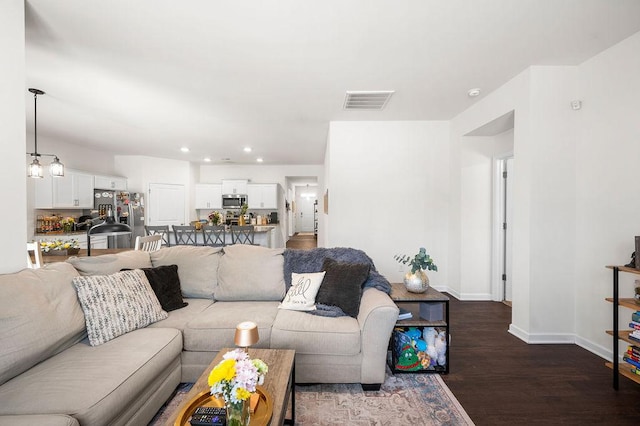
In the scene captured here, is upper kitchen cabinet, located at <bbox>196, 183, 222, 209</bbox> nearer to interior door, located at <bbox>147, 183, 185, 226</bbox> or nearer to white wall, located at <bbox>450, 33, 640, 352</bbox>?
interior door, located at <bbox>147, 183, 185, 226</bbox>

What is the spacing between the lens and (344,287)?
2264 mm

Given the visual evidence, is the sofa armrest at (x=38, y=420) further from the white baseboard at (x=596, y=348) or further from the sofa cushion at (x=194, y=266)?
the white baseboard at (x=596, y=348)

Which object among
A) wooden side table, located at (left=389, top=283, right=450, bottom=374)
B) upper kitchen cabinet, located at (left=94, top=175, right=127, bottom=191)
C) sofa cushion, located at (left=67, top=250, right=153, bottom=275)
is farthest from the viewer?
upper kitchen cabinet, located at (left=94, top=175, right=127, bottom=191)

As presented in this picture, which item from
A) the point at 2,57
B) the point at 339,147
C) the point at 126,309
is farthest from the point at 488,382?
the point at 2,57

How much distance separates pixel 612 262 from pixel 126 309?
3.88 metres

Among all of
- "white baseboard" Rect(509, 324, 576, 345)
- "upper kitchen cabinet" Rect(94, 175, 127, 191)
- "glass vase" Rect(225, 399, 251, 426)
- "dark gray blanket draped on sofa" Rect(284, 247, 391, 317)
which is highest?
"upper kitchen cabinet" Rect(94, 175, 127, 191)

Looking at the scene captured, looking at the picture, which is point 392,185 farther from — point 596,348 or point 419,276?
point 596,348

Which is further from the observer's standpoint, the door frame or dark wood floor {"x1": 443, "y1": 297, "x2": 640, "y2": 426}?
the door frame

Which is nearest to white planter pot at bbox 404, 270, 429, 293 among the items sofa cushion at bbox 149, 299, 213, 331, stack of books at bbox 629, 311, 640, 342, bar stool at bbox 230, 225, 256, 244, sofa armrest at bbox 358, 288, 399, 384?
sofa armrest at bbox 358, 288, 399, 384

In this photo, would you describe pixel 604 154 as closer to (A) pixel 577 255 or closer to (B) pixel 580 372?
(A) pixel 577 255

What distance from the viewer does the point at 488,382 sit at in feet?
7.01

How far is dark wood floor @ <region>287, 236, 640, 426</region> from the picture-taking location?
1.79m

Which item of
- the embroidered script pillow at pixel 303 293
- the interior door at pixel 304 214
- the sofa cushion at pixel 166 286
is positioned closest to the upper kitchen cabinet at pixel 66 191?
the sofa cushion at pixel 166 286

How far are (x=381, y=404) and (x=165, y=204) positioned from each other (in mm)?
6937
